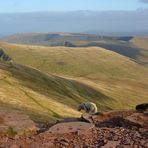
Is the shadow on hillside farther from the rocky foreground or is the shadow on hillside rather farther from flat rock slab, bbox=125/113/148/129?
the rocky foreground

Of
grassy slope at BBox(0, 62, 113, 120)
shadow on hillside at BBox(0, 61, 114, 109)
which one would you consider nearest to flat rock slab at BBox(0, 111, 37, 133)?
grassy slope at BBox(0, 62, 113, 120)

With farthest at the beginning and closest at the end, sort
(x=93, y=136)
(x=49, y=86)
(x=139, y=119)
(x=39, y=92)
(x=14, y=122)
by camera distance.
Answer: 1. (x=49, y=86)
2. (x=39, y=92)
3. (x=139, y=119)
4. (x=14, y=122)
5. (x=93, y=136)

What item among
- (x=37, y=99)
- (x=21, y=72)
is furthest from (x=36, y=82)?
(x=37, y=99)

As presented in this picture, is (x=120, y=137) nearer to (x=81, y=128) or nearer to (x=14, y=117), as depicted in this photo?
(x=81, y=128)

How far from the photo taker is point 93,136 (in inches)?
915

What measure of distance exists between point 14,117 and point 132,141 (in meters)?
7.44

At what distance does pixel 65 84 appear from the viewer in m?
197

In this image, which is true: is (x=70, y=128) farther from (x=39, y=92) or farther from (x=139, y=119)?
(x=39, y=92)

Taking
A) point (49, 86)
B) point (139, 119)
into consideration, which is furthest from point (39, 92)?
point (139, 119)

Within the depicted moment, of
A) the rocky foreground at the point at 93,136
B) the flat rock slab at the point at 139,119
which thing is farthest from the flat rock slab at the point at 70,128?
the flat rock slab at the point at 139,119

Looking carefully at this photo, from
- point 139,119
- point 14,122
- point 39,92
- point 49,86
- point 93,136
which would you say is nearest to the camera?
point 93,136

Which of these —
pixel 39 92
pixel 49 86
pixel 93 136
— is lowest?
pixel 49 86

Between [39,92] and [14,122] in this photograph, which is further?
[39,92]

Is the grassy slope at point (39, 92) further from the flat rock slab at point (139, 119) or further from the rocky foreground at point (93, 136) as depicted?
the rocky foreground at point (93, 136)
